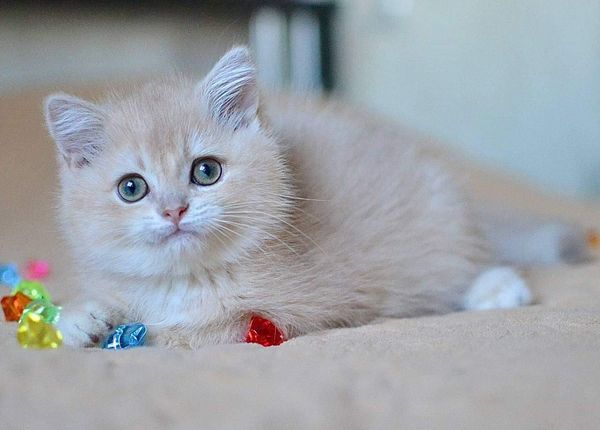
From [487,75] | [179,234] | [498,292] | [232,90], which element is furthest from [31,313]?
[487,75]

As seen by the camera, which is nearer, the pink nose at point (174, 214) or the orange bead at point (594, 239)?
the pink nose at point (174, 214)

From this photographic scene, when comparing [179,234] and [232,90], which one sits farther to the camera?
[232,90]

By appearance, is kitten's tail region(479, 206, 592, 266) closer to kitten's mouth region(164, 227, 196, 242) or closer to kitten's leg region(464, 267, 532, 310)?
kitten's leg region(464, 267, 532, 310)

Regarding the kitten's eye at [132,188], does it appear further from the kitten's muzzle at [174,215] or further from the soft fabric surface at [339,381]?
the soft fabric surface at [339,381]

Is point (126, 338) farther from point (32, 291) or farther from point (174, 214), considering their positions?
point (32, 291)

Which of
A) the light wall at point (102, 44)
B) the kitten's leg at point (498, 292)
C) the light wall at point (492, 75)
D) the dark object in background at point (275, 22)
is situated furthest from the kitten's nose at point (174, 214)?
the light wall at point (492, 75)

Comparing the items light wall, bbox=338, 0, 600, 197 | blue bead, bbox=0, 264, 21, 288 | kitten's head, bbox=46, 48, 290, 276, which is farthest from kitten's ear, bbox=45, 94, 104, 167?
light wall, bbox=338, 0, 600, 197

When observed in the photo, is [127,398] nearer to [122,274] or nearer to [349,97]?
[122,274]
